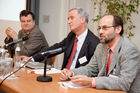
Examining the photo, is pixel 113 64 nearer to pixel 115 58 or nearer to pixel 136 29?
pixel 115 58

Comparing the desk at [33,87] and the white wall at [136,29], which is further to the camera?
the white wall at [136,29]

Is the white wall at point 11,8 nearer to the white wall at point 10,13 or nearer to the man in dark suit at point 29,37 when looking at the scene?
the white wall at point 10,13

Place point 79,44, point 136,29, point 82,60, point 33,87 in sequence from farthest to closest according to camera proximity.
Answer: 1. point 136,29
2. point 79,44
3. point 82,60
4. point 33,87

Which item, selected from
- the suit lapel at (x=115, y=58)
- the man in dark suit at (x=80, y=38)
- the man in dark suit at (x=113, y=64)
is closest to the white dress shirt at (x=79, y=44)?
the man in dark suit at (x=80, y=38)

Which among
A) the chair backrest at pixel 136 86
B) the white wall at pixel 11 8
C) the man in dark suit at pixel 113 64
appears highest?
the white wall at pixel 11 8

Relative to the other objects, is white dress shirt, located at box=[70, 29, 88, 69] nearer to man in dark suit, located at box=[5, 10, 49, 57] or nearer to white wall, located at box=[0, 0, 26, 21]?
man in dark suit, located at box=[5, 10, 49, 57]

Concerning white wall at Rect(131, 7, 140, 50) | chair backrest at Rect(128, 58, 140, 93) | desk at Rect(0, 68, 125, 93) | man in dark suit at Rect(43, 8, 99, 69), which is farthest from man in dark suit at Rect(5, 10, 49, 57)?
chair backrest at Rect(128, 58, 140, 93)

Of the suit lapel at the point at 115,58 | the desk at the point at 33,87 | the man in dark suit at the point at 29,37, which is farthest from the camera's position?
the man in dark suit at the point at 29,37

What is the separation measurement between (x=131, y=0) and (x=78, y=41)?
1.44 metres

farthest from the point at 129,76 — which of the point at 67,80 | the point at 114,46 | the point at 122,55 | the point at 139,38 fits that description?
the point at 139,38

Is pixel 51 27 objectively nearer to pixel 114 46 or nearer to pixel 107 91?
pixel 114 46

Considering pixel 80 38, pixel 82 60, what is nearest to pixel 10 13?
Answer: pixel 80 38

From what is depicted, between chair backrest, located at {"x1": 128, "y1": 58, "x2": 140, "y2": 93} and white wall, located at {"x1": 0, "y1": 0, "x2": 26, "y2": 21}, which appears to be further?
white wall, located at {"x1": 0, "y1": 0, "x2": 26, "y2": 21}

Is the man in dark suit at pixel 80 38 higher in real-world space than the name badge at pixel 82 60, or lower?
higher
